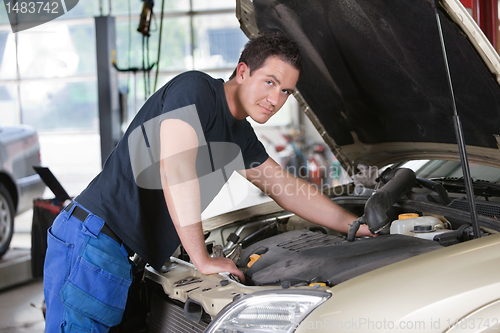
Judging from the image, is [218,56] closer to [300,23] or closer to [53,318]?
[300,23]

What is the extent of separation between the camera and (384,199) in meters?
1.67

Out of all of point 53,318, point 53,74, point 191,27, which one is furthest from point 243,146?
point 53,74

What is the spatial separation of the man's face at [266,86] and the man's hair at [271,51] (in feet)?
0.05

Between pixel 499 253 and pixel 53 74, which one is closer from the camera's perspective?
pixel 499 253

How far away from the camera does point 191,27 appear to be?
8523 millimetres

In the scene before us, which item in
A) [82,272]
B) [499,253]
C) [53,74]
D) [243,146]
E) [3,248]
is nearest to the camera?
[499,253]

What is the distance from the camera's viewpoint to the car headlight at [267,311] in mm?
1073

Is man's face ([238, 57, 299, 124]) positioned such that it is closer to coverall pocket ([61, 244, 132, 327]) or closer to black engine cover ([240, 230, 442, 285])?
black engine cover ([240, 230, 442, 285])

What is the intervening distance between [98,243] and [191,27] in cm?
770

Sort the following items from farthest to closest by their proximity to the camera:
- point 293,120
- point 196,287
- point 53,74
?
point 293,120 < point 53,74 < point 196,287

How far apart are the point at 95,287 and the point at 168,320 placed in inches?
11.0

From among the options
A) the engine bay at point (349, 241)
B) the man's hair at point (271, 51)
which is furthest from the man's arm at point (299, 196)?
the man's hair at point (271, 51)

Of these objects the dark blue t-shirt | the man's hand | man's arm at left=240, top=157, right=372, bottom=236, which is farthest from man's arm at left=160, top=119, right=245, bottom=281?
man's arm at left=240, top=157, right=372, bottom=236

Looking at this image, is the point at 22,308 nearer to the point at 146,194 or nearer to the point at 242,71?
the point at 146,194
